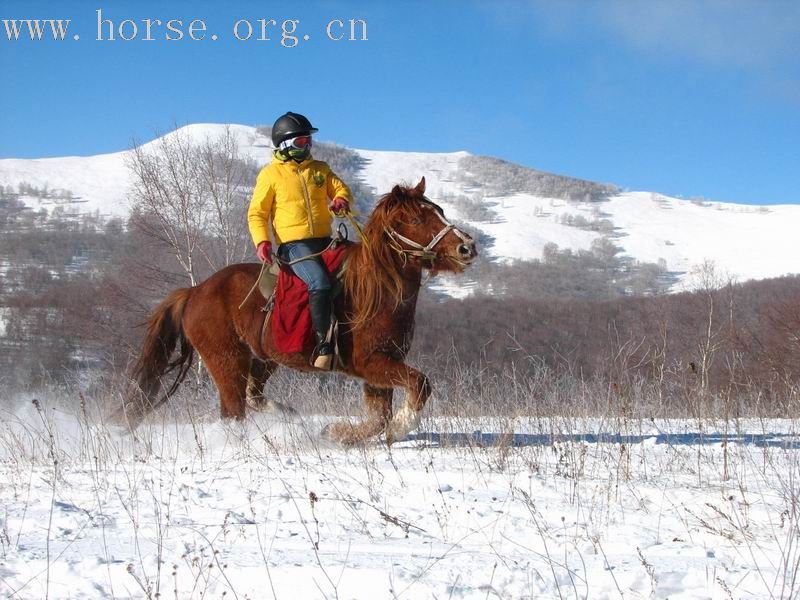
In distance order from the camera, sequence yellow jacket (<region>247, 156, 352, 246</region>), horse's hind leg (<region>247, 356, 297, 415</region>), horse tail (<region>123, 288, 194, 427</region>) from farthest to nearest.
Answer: horse tail (<region>123, 288, 194, 427</region>) → horse's hind leg (<region>247, 356, 297, 415</region>) → yellow jacket (<region>247, 156, 352, 246</region>)

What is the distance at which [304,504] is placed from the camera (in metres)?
3.80

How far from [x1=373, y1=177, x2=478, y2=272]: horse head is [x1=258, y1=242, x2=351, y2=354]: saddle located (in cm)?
55

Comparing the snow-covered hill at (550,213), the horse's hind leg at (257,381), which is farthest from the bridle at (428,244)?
the snow-covered hill at (550,213)

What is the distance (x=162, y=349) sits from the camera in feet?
25.0

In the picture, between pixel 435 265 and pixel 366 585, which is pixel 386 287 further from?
pixel 366 585

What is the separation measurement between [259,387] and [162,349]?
1159 mm

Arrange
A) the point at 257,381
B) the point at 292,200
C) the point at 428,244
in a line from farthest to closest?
the point at 257,381 → the point at 292,200 → the point at 428,244

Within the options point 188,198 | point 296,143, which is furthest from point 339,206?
point 188,198

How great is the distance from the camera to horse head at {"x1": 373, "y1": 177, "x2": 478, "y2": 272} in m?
5.90

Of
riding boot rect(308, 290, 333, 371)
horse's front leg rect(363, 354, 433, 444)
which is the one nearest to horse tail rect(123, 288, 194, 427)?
riding boot rect(308, 290, 333, 371)

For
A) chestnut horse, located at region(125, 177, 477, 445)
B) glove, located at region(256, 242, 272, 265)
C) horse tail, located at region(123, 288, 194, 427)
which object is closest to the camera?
chestnut horse, located at region(125, 177, 477, 445)

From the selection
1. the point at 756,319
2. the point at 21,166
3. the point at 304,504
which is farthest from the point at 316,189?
the point at 21,166

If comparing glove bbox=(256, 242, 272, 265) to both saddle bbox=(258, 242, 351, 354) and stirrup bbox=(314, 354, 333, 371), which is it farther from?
stirrup bbox=(314, 354, 333, 371)

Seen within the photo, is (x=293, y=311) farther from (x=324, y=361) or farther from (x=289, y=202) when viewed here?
(x=289, y=202)
